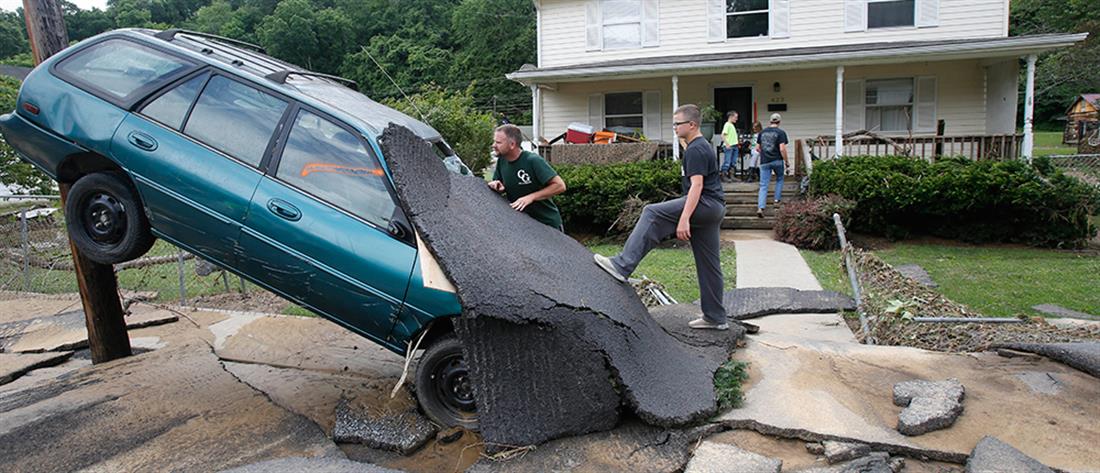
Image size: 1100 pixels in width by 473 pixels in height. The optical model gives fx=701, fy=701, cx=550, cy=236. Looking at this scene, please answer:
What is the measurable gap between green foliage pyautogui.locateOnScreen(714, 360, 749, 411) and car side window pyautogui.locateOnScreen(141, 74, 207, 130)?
3746mm

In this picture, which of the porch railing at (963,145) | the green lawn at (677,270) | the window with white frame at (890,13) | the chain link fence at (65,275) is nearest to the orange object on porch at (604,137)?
the porch railing at (963,145)

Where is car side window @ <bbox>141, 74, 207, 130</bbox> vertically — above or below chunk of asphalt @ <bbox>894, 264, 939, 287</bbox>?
above

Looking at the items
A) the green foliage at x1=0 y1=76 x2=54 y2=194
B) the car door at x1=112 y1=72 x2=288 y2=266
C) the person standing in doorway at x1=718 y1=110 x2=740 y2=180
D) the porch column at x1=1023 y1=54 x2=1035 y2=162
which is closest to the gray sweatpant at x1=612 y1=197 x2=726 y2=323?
the car door at x1=112 y1=72 x2=288 y2=266

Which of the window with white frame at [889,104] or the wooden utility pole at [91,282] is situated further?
the window with white frame at [889,104]

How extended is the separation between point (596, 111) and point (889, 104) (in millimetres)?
7061

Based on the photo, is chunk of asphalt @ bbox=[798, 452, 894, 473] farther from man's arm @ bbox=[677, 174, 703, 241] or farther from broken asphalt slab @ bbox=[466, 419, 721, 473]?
man's arm @ bbox=[677, 174, 703, 241]

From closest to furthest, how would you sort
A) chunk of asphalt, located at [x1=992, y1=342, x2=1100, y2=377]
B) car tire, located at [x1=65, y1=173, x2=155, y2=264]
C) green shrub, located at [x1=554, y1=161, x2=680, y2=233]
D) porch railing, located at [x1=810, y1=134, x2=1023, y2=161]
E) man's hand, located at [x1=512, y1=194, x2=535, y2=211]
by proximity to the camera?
chunk of asphalt, located at [x1=992, y1=342, x2=1100, y2=377] < car tire, located at [x1=65, y1=173, x2=155, y2=264] < man's hand, located at [x1=512, y1=194, x2=535, y2=211] < green shrub, located at [x1=554, y1=161, x2=680, y2=233] < porch railing, located at [x1=810, y1=134, x2=1023, y2=161]

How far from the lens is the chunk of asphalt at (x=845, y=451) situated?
352 centimetres

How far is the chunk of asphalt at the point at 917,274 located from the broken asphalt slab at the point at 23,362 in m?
8.97

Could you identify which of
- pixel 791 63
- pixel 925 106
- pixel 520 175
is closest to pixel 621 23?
pixel 791 63

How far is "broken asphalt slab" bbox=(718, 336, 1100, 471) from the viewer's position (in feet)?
11.6

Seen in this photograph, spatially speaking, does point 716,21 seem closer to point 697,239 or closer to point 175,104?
point 697,239

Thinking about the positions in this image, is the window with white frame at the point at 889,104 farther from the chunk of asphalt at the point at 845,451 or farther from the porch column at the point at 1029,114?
the chunk of asphalt at the point at 845,451

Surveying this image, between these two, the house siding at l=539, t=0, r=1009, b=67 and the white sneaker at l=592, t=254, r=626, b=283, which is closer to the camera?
the white sneaker at l=592, t=254, r=626, b=283
